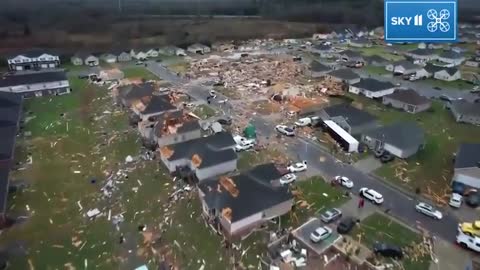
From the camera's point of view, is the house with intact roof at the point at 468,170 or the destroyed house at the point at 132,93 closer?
the house with intact roof at the point at 468,170

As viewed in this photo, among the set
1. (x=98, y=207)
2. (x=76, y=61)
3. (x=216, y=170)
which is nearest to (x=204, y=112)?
(x=216, y=170)

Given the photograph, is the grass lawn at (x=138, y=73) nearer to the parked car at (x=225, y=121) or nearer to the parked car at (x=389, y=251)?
the parked car at (x=225, y=121)

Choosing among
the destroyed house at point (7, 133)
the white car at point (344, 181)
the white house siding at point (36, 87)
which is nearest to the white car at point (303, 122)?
the white car at point (344, 181)

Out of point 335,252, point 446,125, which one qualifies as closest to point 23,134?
point 335,252

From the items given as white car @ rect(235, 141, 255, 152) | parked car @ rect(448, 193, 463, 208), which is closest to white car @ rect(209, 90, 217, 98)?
white car @ rect(235, 141, 255, 152)

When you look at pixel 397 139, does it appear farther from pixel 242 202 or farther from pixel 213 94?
pixel 213 94

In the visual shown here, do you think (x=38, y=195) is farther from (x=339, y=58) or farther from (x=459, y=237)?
(x=339, y=58)
